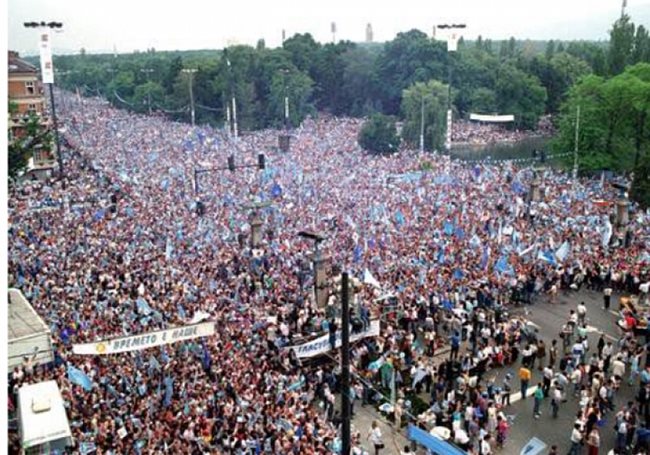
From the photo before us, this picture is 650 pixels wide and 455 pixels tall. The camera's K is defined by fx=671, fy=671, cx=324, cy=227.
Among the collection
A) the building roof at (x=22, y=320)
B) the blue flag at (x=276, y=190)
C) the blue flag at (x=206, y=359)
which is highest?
the blue flag at (x=276, y=190)

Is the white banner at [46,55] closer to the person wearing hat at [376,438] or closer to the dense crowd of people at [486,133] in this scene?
the person wearing hat at [376,438]

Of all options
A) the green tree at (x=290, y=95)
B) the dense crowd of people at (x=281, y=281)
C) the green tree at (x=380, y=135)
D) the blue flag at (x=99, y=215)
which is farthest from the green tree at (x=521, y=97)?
the blue flag at (x=99, y=215)

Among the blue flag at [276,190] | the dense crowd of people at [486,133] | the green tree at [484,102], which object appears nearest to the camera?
the blue flag at [276,190]

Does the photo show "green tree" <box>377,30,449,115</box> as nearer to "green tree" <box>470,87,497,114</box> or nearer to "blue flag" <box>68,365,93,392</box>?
"green tree" <box>470,87,497,114</box>

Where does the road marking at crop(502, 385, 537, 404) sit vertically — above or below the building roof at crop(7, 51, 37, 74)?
below

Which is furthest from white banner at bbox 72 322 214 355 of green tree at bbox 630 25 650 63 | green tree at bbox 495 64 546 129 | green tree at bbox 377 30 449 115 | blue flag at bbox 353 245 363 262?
green tree at bbox 377 30 449 115
